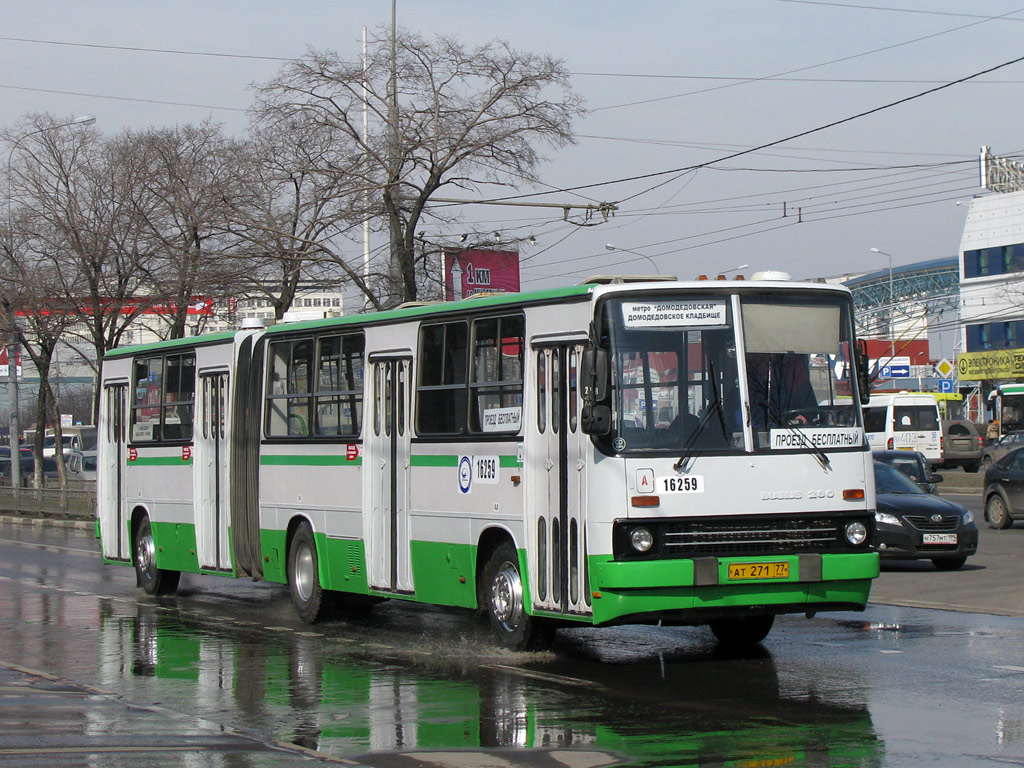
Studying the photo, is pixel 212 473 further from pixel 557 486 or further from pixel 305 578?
pixel 557 486

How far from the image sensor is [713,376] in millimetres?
11562

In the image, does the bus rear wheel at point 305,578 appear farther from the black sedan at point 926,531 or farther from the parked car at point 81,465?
the parked car at point 81,465

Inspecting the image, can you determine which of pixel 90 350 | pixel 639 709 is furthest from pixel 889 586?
pixel 90 350

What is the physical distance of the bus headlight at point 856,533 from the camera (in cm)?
1178

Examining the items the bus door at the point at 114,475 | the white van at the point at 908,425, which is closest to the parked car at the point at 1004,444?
the white van at the point at 908,425

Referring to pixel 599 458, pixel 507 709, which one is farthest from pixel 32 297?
pixel 507 709

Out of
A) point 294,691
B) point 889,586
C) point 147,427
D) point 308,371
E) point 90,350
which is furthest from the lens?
point 90,350

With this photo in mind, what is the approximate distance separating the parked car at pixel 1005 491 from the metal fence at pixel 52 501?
2256 cm

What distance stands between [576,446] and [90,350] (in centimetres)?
7627

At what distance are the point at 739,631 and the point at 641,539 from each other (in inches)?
99.0

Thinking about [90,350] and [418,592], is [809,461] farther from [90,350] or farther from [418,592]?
[90,350]

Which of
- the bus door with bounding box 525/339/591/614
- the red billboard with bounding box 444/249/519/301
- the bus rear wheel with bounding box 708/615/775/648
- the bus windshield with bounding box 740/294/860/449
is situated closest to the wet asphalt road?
the bus rear wheel with bounding box 708/615/775/648

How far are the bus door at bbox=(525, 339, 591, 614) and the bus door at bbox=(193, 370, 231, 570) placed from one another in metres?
6.64

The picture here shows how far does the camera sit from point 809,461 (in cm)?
1165
